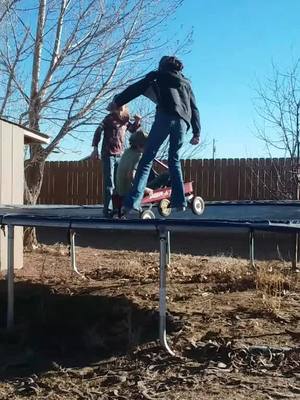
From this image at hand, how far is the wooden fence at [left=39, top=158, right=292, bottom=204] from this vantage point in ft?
70.8

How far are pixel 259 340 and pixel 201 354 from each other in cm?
65

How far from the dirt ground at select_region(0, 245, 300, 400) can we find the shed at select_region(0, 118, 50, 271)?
43 cm

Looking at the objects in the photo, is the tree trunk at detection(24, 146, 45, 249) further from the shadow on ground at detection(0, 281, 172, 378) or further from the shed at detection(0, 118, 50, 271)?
the shadow on ground at detection(0, 281, 172, 378)

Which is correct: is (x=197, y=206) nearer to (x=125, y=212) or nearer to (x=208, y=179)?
(x=125, y=212)

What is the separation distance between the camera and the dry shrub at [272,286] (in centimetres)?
769

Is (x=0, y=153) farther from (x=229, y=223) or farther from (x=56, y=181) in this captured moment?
(x=56, y=181)

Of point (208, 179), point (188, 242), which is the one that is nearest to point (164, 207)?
point (188, 242)

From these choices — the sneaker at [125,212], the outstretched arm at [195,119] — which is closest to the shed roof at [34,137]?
the sneaker at [125,212]

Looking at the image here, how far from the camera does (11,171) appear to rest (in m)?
11.2

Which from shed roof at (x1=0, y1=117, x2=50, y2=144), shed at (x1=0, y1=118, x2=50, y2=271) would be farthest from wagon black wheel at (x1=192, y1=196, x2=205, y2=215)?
shed roof at (x1=0, y1=117, x2=50, y2=144)

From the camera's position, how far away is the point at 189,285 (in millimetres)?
9078

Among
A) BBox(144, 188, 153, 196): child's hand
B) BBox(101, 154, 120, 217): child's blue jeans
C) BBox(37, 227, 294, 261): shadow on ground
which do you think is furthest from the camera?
BBox(37, 227, 294, 261): shadow on ground

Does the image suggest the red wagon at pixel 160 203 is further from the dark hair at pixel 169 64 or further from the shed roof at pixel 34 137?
the shed roof at pixel 34 137

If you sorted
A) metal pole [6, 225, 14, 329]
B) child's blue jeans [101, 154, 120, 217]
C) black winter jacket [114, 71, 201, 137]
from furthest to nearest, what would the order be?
child's blue jeans [101, 154, 120, 217] < metal pole [6, 225, 14, 329] < black winter jacket [114, 71, 201, 137]
